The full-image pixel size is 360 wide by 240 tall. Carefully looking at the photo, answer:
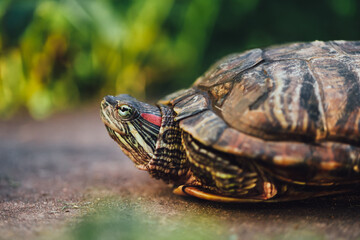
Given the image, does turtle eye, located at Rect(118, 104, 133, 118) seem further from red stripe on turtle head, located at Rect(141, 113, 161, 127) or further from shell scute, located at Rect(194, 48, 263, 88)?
shell scute, located at Rect(194, 48, 263, 88)

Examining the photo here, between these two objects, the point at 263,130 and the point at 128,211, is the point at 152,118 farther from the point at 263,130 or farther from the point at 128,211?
the point at 263,130

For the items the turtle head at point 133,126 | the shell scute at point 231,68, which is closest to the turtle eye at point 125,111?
the turtle head at point 133,126

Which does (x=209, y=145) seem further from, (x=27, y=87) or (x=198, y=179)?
(x=27, y=87)

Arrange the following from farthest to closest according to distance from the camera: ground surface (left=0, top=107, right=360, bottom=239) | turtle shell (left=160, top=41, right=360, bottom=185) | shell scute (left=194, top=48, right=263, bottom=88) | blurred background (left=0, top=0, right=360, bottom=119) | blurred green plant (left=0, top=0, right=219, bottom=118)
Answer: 1. blurred background (left=0, top=0, right=360, bottom=119)
2. blurred green plant (left=0, top=0, right=219, bottom=118)
3. shell scute (left=194, top=48, right=263, bottom=88)
4. turtle shell (left=160, top=41, right=360, bottom=185)
5. ground surface (left=0, top=107, right=360, bottom=239)

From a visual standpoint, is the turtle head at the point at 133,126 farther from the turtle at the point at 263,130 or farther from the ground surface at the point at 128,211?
the ground surface at the point at 128,211

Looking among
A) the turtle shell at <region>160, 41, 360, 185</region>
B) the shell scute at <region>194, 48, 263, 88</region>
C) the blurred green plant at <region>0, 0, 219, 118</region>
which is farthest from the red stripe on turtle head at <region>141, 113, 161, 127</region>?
the blurred green plant at <region>0, 0, 219, 118</region>

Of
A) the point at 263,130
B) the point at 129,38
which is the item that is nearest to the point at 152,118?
Answer: the point at 263,130
